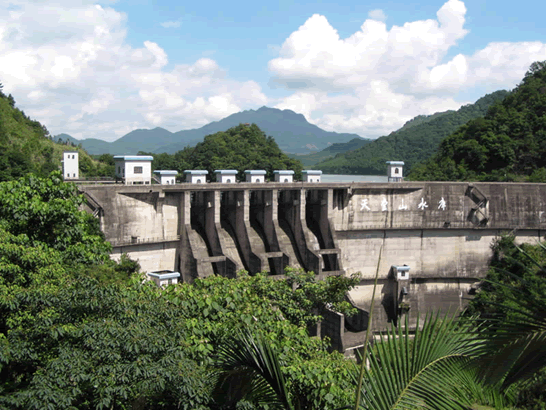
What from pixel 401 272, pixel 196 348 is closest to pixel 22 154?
pixel 401 272

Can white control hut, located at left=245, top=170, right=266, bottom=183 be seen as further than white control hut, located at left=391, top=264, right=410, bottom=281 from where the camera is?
Yes

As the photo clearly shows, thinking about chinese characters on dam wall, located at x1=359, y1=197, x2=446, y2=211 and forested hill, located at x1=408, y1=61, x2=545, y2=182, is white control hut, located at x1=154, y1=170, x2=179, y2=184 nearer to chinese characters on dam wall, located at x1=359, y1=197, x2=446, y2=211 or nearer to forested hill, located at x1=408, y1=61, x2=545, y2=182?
chinese characters on dam wall, located at x1=359, y1=197, x2=446, y2=211

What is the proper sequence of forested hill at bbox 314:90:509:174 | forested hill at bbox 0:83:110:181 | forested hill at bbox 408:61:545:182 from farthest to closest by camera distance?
forested hill at bbox 314:90:509:174 → forested hill at bbox 408:61:545:182 → forested hill at bbox 0:83:110:181

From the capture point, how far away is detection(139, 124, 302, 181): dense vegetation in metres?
56.8

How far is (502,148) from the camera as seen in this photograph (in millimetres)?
47406

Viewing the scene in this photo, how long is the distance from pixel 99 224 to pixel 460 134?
124ft

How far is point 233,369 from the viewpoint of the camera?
252 inches

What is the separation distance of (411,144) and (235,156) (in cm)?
4365

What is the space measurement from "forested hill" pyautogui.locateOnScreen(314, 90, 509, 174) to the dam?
49.5 m

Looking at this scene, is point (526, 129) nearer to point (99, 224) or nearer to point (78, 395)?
point (99, 224)

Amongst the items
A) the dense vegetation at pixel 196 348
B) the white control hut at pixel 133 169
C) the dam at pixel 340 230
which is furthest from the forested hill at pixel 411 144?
the dense vegetation at pixel 196 348

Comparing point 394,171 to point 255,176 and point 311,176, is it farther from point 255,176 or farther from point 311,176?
point 255,176

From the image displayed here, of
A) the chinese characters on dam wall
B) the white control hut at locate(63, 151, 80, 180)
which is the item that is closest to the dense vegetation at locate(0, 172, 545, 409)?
the white control hut at locate(63, 151, 80, 180)

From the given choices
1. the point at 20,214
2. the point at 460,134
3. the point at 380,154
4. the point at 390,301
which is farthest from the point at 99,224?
the point at 380,154
